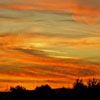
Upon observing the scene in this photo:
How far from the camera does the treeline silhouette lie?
9412 centimetres

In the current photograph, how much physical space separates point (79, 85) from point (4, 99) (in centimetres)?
2399

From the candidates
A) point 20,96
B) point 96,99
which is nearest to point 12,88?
point 20,96

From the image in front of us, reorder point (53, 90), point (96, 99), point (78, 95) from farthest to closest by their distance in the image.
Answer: point (53, 90) → point (78, 95) → point (96, 99)

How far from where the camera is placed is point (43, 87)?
109062 millimetres

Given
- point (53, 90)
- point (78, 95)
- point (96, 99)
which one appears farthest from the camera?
point (53, 90)

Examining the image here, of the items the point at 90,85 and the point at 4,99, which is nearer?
the point at 4,99

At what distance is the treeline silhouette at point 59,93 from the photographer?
9412 cm

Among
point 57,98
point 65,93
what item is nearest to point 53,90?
point 65,93

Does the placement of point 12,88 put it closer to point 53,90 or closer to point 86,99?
point 53,90

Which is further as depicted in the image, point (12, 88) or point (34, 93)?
point (12, 88)

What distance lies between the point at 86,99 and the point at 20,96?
11.9 meters

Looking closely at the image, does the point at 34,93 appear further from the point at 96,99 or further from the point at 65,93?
the point at 96,99

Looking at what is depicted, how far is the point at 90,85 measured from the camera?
353ft

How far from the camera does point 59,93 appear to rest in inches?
3976
